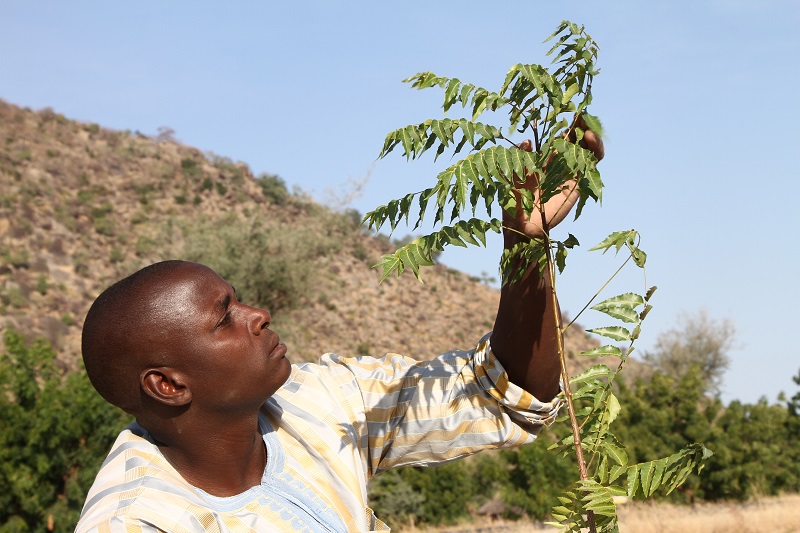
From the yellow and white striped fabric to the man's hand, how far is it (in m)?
0.32

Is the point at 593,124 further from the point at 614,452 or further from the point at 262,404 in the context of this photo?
the point at 262,404

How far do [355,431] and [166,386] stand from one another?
51 cm

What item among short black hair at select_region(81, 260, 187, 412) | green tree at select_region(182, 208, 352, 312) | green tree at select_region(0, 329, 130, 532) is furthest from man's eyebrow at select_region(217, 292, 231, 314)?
green tree at select_region(182, 208, 352, 312)

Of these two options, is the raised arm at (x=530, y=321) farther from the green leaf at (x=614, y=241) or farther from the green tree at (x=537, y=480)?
the green tree at (x=537, y=480)

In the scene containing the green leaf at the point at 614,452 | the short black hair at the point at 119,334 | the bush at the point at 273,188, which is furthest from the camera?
the bush at the point at 273,188

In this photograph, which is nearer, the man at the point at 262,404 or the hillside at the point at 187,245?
the man at the point at 262,404

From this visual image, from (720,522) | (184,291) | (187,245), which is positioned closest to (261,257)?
(187,245)

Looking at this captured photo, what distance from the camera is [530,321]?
207cm

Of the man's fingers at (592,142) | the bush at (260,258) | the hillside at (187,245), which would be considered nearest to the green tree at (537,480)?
the man's fingers at (592,142)

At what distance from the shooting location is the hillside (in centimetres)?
2366

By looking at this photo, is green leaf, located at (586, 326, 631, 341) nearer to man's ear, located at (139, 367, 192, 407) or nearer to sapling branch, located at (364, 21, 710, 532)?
sapling branch, located at (364, 21, 710, 532)

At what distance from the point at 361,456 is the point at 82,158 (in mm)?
37253

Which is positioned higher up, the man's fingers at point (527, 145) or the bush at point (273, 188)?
the bush at point (273, 188)

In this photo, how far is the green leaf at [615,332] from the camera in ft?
6.26
